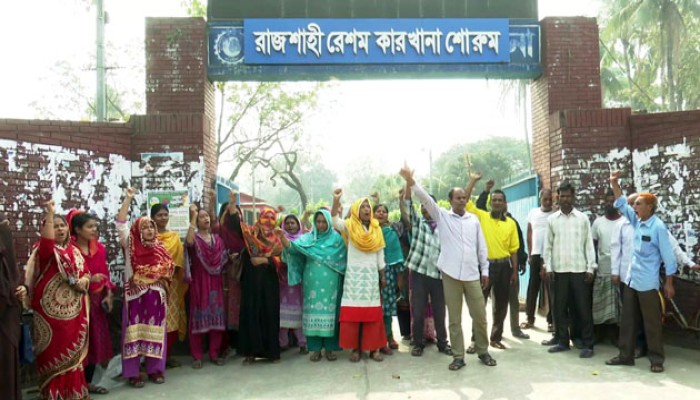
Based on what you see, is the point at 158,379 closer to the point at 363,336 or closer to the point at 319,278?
the point at 319,278

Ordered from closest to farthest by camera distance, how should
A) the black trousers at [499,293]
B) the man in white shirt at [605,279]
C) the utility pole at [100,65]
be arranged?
the man in white shirt at [605,279], the black trousers at [499,293], the utility pole at [100,65]

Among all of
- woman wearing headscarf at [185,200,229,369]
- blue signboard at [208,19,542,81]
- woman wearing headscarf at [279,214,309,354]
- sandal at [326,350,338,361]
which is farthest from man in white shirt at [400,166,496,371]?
blue signboard at [208,19,542,81]

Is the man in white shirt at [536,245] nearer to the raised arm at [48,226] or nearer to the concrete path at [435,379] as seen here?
the concrete path at [435,379]

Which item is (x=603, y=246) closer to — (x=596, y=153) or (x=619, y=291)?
(x=619, y=291)

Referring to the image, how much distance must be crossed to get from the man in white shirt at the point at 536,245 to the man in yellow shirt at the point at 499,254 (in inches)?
19.4

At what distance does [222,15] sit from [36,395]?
4.83 metres

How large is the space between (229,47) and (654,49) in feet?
74.8

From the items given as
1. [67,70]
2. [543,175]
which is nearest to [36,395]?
[543,175]

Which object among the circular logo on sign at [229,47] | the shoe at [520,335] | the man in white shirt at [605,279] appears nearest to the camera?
the man in white shirt at [605,279]

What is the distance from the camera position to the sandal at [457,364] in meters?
5.07

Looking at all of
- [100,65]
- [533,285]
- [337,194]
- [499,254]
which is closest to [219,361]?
[337,194]

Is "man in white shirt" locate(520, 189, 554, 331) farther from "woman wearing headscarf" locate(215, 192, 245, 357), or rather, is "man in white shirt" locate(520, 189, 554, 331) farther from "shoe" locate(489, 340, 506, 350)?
"woman wearing headscarf" locate(215, 192, 245, 357)

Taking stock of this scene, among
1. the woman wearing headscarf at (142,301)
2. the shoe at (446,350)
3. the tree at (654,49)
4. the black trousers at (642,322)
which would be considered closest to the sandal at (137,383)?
the woman wearing headscarf at (142,301)

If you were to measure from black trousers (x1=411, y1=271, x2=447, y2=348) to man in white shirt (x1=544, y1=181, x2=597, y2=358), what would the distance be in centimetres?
114
